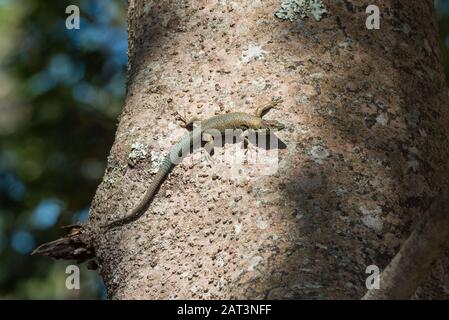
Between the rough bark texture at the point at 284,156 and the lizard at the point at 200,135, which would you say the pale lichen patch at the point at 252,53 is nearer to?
the rough bark texture at the point at 284,156

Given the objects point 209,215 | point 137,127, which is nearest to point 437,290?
point 209,215

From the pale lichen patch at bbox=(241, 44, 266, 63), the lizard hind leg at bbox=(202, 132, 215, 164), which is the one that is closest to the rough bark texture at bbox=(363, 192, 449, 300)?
the lizard hind leg at bbox=(202, 132, 215, 164)

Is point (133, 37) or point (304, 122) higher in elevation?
point (133, 37)

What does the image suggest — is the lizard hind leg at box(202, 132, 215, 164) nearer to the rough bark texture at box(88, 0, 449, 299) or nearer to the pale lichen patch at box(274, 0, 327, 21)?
the rough bark texture at box(88, 0, 449, 299)

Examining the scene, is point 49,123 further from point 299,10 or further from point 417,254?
point 417,254

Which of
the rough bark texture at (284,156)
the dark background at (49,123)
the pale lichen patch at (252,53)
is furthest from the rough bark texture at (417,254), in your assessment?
the dark background at (49,123)

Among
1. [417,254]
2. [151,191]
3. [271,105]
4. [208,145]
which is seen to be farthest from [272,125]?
[417,254]

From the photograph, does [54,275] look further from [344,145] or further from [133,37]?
[344,145]
